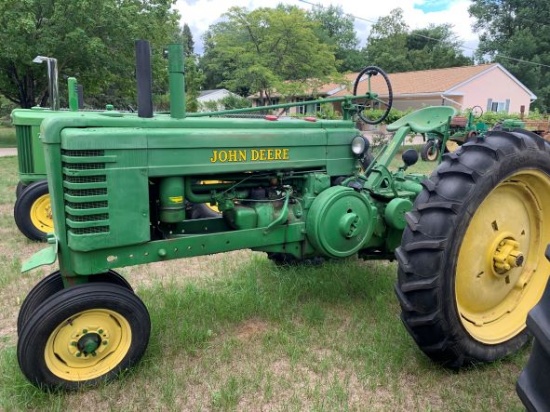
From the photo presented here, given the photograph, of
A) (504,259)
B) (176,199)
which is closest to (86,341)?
(176,199)

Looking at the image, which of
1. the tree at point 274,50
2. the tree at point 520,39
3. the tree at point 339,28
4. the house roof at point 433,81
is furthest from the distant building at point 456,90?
the tree at point 339,28

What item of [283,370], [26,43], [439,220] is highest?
[26,43]

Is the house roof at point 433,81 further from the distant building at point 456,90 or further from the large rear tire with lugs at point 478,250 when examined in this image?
the large rear tire with lugs at point 478,250

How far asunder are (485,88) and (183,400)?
30182 mm

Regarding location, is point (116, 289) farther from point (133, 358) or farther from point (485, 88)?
point (485, 88)

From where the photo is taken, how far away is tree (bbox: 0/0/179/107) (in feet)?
48.1

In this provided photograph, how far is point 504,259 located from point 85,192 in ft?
7.72

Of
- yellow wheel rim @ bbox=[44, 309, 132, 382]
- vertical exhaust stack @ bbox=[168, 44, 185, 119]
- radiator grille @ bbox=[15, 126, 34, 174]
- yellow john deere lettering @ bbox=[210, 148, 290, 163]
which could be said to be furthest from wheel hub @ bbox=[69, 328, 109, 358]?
radiator grille @ bbox=[15, 126, 34, 174]

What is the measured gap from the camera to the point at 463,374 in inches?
106

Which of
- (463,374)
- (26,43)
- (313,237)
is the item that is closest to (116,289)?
(313,237)

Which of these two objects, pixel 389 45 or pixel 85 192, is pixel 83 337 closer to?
pixel 85 192

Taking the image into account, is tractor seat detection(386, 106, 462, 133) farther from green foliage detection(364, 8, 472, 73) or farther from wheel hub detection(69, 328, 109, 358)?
green foliage detection(364, 8, 472, 73)

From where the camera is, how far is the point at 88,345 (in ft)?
8.24

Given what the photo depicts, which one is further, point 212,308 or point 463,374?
point 212,308
